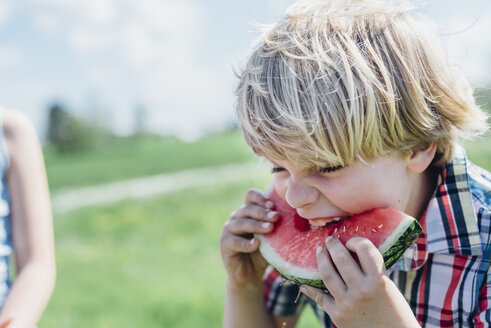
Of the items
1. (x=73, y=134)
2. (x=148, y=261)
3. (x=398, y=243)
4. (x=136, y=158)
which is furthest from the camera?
(x=73, y=134)

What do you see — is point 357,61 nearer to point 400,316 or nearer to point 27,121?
point 400,316

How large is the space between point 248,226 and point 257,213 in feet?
0.19

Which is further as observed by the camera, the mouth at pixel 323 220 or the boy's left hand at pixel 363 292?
the mouth at pixel 323 220

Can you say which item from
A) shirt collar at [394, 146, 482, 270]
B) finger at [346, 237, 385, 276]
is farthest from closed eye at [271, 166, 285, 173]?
shirt collar at [394, 146, 482, 270]

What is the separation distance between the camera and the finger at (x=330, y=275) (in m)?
1.45

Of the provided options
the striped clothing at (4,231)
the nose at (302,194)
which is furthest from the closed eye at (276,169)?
the striped clothing at (4,231)

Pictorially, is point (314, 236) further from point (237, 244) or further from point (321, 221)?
point (237, 244)

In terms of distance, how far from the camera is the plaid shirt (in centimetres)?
158

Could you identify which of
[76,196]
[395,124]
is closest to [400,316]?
[395,124]

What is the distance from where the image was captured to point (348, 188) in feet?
5.05

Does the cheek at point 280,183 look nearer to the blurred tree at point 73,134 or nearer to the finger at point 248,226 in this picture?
the finger at point 248,226

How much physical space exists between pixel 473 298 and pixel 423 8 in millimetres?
936

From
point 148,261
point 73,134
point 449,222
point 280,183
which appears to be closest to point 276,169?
point 280,183

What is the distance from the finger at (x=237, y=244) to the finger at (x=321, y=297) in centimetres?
29
